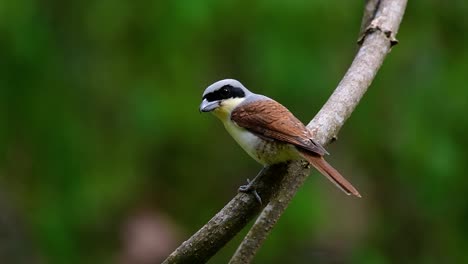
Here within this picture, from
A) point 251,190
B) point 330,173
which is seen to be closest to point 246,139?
point 330,173

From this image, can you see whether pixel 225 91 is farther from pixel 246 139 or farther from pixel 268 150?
pixel 268 150

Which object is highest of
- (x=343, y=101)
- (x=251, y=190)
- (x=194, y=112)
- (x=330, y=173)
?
(x=343, y=101)

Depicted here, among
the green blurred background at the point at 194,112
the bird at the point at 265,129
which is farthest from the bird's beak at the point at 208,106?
the green blurred background at the point at 194,112

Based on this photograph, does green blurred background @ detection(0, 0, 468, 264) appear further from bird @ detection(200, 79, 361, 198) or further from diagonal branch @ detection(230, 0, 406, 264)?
bird @ detection(200, 79, 361, 198)

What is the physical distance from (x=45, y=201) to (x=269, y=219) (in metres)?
2.62

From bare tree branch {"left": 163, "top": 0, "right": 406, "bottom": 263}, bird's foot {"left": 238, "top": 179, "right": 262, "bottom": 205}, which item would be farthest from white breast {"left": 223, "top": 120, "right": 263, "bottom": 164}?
bird's foot {"left": 238, "top": 179, "right": 262, "bottom": 205}

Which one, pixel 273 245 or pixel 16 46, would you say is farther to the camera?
pixel 273 245

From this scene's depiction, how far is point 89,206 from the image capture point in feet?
17.6

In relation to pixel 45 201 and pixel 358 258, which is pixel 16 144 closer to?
pixel 45 201

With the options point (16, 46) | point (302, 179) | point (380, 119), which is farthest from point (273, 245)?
point (302, 179)

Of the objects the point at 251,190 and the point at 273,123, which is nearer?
the point at 251,190

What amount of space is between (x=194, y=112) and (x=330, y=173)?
2.16m

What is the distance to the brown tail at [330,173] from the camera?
9.98 ft

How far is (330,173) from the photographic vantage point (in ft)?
10.2
